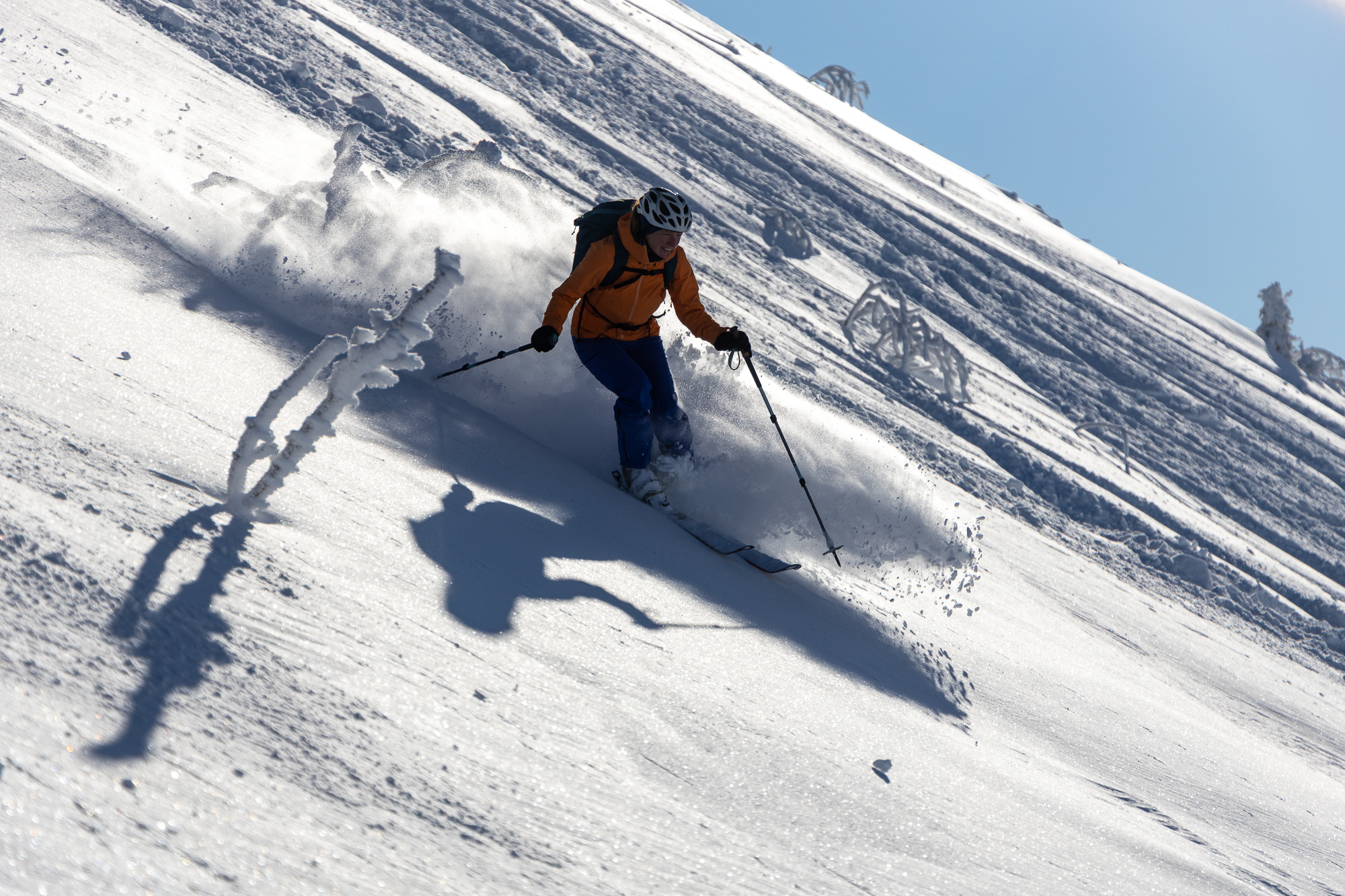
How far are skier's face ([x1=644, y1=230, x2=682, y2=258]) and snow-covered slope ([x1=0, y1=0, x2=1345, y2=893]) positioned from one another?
889 mm

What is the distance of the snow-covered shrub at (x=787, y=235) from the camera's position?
34.1 ft

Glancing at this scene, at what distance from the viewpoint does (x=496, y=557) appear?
2951mm

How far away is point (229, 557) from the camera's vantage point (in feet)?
7.16

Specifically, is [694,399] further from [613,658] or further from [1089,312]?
[1089,312]

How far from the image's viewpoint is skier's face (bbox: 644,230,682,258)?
4.03 meters

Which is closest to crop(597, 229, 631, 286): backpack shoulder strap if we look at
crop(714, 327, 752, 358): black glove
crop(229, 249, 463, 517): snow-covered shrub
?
crop(714, 327, 752, 358): black glove

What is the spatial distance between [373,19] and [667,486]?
1047 centimetres

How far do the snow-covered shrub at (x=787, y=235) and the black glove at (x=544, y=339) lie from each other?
6.93 m

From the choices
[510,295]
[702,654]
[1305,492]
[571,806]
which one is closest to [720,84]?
[1305,492]

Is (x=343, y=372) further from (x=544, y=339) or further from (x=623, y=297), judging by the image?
(x=623, y=297)

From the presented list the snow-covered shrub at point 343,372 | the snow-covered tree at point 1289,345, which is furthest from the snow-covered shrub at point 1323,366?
the snow-covered shrub at point 343,372

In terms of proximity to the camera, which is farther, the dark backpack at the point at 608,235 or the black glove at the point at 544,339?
the dark backpack at the point at 608,235

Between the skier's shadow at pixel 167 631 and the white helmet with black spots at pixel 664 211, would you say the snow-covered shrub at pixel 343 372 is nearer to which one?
the skier's shadow at pixel 167 631

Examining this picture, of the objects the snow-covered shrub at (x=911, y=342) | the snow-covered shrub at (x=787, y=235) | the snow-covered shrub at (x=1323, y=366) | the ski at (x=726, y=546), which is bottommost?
the ski at (x=726, y=546)
